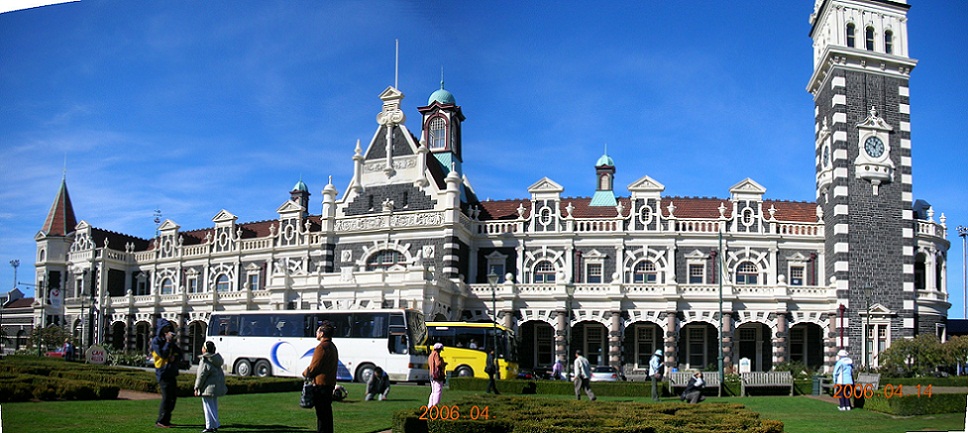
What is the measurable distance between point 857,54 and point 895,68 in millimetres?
2147

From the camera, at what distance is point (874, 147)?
42500 millimetres

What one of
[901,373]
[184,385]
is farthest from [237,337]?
[901,373]

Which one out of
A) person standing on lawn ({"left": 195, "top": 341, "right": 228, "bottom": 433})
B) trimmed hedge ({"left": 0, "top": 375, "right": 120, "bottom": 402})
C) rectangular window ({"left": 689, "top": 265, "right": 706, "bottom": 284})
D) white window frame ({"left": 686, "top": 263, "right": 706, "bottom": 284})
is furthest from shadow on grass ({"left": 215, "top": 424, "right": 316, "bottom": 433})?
rectangular window ({"left": 689, "top": 265, "right": 706, "bottom": 284})

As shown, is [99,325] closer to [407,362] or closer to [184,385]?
[407,362]

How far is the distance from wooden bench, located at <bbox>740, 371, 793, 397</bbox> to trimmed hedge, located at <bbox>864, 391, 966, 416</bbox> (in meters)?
9.06

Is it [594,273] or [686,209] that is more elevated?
[686,209]

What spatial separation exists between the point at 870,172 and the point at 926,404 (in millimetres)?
26941

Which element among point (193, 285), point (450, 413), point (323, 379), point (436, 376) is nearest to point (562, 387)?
point (436, 376)

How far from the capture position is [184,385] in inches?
810

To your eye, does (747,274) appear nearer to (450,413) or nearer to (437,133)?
(437,133)

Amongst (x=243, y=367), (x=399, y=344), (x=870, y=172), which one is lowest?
(x=243, y=367)

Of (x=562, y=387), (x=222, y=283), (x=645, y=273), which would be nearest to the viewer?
(x=562, y=387)

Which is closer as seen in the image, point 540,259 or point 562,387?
→ point 562,387

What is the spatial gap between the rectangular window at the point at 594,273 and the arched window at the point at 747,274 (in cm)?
678
